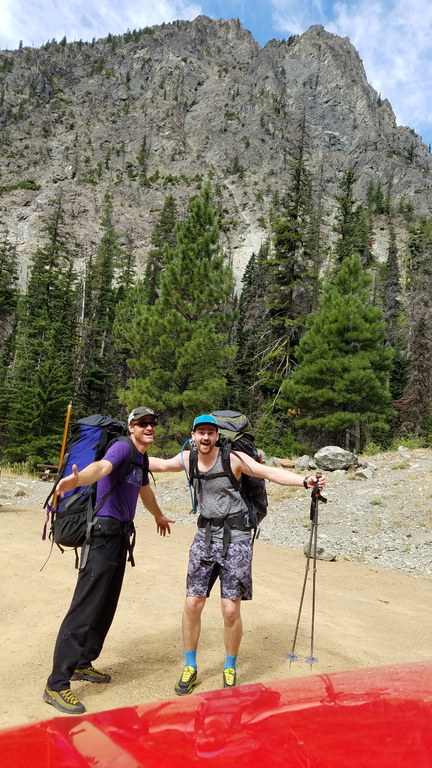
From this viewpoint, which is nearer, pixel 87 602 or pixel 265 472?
pixel 87 602

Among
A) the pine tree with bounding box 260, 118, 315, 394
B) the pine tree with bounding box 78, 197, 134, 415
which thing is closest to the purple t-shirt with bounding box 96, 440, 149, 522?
the pine tree with bounding box 260, 118, 315, 394

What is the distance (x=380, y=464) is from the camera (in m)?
14.7

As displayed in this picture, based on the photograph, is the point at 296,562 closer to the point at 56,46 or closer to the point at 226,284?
the point at 226,284

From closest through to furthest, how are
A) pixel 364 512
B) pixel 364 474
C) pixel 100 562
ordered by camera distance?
pixel 100 562
pixel 364 512
pixel 364 474

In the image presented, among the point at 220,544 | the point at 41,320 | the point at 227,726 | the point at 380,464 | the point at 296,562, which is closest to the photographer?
the point at 227,726

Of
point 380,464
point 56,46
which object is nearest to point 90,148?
point 56,46

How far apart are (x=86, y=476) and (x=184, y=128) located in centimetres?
14307

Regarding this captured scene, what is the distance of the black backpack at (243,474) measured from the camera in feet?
11.4

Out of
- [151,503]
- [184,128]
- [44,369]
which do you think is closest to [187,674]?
[151,503]

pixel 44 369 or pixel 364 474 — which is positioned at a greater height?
pixel 44 369

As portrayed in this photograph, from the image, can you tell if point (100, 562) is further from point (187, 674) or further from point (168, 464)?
point (187, 674)

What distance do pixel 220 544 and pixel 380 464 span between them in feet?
40.5

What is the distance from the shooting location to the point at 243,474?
357cm

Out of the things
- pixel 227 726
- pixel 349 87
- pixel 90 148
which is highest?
pixel 349 87
